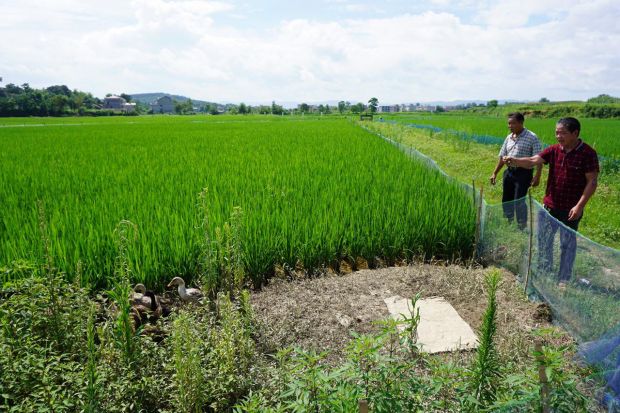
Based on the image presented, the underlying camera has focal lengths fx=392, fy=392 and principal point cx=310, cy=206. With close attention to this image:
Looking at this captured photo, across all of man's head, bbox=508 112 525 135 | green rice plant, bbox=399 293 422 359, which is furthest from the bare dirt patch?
man's head, bbox=508 112 525 135

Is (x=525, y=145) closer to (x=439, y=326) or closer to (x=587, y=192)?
(x=587, y=192)

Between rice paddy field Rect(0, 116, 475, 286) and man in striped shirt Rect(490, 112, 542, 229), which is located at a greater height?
man in striped shirt Rect(490, 112, 542, 229)

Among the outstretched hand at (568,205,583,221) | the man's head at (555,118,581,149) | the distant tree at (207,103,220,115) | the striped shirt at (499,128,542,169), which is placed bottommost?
the outstretched hand at (568,205,583,221)

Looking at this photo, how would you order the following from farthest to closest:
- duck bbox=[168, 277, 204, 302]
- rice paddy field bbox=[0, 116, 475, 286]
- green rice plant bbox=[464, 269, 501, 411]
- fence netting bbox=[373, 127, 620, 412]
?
rice paddy field bbox=[0, 116, 475, 286] → duck bbox=[168, 277, 204, 302] → fence netting bbox=[373, 127, 620, 412] → green rice plant bbox=[464, 269, 501, 411]

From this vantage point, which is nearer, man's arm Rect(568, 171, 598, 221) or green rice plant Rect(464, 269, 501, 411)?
green rice plant Rect(464, 269, 501, 411)

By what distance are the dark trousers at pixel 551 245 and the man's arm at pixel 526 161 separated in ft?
2.71

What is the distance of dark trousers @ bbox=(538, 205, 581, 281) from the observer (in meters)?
3.00

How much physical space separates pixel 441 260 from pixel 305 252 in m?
1.59

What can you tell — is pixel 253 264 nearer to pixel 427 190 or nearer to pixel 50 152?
pixel 427 190

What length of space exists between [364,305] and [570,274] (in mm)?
1583

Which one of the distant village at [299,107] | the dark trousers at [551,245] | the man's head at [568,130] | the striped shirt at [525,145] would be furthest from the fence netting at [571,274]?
the distant village at [299,107]

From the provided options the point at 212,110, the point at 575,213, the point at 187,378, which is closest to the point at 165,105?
the point at 212,110

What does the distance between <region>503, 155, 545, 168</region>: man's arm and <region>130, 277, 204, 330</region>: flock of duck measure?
3.61 metres

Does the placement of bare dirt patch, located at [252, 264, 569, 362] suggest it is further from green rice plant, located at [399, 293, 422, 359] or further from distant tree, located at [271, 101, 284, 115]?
distant tree, located at [271, 101, 284, 115]
